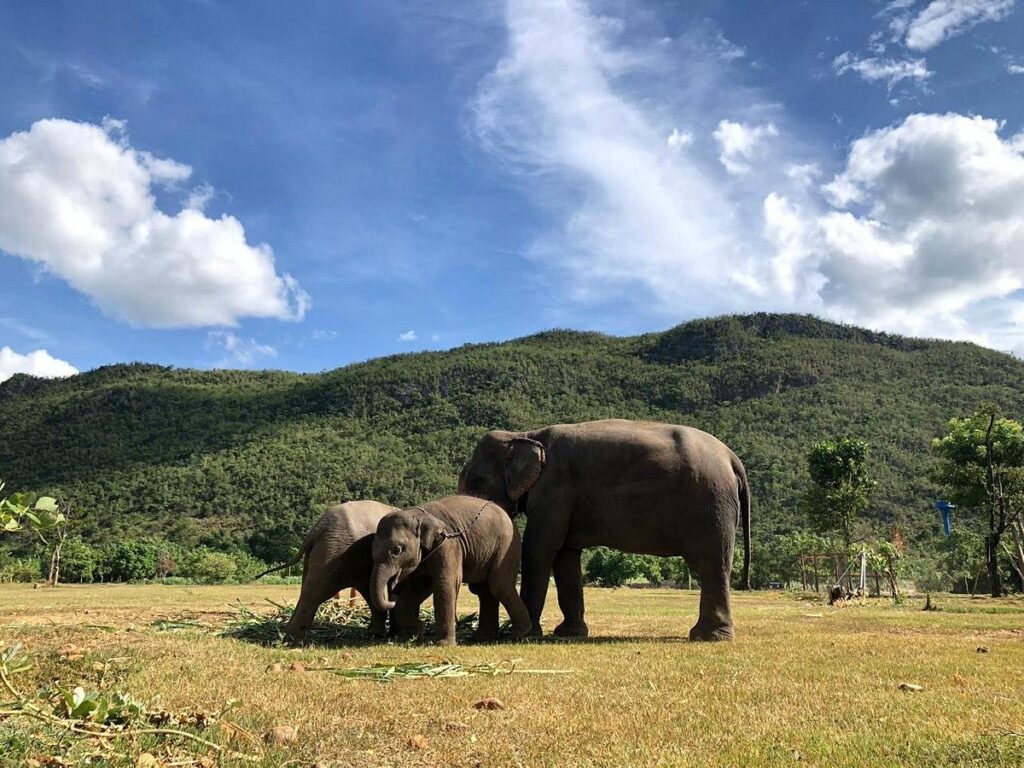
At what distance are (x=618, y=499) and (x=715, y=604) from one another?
2.13 meters

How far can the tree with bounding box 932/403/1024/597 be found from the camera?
31531mm

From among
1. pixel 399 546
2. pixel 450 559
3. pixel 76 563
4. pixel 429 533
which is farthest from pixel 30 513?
pixel 76 563

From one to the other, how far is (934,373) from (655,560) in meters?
73.1

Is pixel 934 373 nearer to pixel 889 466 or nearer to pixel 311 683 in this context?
pixel 889 466

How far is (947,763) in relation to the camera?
4215 mm

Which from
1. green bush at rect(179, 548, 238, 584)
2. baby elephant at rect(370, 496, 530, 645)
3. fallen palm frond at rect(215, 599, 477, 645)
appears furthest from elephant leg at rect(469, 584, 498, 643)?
green bush at rect(179, 548, 238, 584)

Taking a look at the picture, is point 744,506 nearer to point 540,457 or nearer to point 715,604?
point 715,604

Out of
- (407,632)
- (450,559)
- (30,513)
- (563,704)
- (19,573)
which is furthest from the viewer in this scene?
(19,573)

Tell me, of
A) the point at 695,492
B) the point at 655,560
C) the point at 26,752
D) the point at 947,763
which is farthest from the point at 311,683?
the point at 655,560

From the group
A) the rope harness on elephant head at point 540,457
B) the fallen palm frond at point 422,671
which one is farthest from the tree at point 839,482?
the fallen palm frond at point 422,671

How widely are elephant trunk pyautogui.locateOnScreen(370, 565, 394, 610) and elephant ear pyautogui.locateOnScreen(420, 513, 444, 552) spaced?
0.66m

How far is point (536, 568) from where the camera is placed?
12.1 metres

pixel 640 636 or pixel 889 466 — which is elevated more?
pixel 889 466

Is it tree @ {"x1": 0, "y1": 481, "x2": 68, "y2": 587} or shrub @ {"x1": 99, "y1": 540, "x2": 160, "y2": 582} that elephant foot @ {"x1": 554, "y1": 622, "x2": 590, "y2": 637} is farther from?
shrub @ {"x1": 99, "y1": 540, "x2": 160, "y2": 582}
